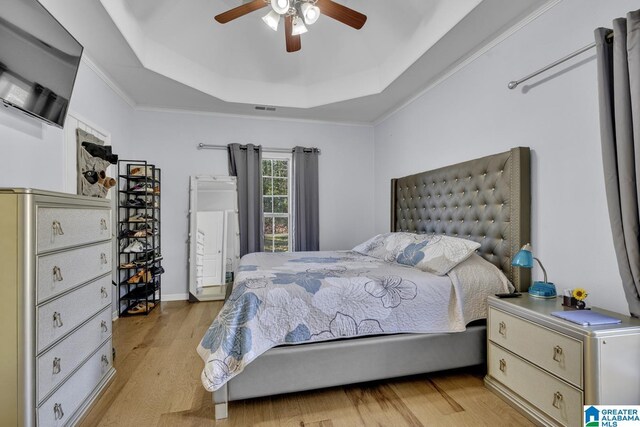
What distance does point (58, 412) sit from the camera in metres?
1.44

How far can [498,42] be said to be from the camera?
2.40 meters

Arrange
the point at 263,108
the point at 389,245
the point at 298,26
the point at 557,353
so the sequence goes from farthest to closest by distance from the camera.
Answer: the point at 263,108 → the point at 389,245 → the point at 298,26 → the point at 557,353

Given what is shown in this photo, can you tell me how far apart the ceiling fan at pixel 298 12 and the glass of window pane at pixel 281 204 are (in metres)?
2.46

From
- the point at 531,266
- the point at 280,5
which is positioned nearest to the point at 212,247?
the point at 280,5

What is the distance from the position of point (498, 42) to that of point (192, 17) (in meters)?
2.60

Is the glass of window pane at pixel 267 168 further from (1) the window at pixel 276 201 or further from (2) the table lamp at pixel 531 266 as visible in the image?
(2) the table lamp at pixel 531 266

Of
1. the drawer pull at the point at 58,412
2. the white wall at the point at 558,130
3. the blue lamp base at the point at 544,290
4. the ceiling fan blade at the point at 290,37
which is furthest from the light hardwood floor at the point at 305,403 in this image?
the ceiling fan blade at the point at 290,37

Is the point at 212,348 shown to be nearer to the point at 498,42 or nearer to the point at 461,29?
the point at 461,29

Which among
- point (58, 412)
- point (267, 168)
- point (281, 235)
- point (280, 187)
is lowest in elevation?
point (58, 412)

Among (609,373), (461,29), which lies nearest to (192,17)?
(461,29)

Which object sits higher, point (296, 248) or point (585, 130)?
point (585, 130)

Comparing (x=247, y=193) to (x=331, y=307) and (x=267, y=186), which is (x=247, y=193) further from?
(x=331, y=307)

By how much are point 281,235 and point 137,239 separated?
69.2 inches

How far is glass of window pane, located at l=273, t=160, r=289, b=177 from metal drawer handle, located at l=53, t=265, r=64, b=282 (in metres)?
3.10
